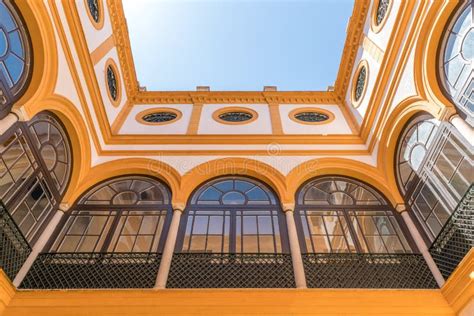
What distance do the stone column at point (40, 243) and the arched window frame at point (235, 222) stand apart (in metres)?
2.22

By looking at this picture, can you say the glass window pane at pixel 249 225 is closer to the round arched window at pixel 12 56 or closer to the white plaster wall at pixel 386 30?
the round arched window at pixel 12 56

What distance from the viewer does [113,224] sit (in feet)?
21.2

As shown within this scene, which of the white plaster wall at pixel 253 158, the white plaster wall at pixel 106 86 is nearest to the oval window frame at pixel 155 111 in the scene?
the white plaster wall at pixel 106 86

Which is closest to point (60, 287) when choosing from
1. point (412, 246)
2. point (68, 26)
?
point (68, 26)

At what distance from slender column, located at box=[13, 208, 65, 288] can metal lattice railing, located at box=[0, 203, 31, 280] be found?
0.21 feet

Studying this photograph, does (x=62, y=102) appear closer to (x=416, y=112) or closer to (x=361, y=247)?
(x=361, y=247)

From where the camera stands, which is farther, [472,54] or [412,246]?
[412,246]

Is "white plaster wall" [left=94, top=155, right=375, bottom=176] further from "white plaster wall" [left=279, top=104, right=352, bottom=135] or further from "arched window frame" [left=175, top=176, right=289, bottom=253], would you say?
"white plaster wall" [left=279, top=104, right=352, bottom=135]

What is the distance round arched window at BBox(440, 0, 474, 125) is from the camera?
16.7ft

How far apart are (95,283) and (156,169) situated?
2865 mm

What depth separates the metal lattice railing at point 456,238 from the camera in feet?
15.7

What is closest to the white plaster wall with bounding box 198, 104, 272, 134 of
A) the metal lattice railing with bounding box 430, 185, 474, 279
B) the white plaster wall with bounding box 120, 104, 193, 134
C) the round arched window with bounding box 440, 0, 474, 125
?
the white plaster wall with bounding box 120, 104, 193, 134

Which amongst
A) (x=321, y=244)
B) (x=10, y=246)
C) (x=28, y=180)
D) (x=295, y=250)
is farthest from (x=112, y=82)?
(x=321, y=244)

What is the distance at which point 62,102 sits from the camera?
644 cm
